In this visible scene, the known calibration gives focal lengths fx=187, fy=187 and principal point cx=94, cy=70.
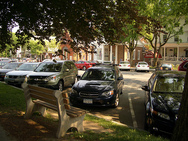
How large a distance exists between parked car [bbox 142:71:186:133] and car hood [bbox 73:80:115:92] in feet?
5.93

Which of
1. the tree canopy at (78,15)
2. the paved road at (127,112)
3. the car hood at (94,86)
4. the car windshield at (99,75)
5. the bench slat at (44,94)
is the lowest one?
the paved road at (127,112)

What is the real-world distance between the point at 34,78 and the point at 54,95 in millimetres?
6924

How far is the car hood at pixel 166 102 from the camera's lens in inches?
178

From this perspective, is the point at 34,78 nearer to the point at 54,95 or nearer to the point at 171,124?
the point at 54,95

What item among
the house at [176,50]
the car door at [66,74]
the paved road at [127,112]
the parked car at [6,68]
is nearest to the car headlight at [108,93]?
the paved road at [127,112]

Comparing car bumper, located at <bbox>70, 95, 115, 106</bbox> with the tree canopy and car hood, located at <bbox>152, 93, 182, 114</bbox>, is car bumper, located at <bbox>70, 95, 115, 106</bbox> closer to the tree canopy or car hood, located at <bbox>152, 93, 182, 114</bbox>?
car hood, located at <bbox>152, 93, 182, 114</bbox>

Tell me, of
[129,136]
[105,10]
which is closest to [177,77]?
[129,136]

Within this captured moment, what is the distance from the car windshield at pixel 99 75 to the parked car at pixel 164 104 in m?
2.36

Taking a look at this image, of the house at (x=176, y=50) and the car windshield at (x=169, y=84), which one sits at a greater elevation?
the house at (x=176, y=50)

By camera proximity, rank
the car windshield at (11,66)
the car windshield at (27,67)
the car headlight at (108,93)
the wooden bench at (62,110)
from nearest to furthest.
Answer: the wooden bench at (62,110) < the car headlight at (108,93) < the car windshield at (27,67) < the car windshield at (11,66)

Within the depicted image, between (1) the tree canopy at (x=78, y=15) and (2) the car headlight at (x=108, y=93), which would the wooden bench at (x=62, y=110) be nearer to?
(2) the car headlight at (x=108, y=93)

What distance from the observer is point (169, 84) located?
591 centimetres

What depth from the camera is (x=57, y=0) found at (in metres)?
6.76

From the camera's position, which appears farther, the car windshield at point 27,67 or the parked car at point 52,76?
the car windshield at point 27,67
